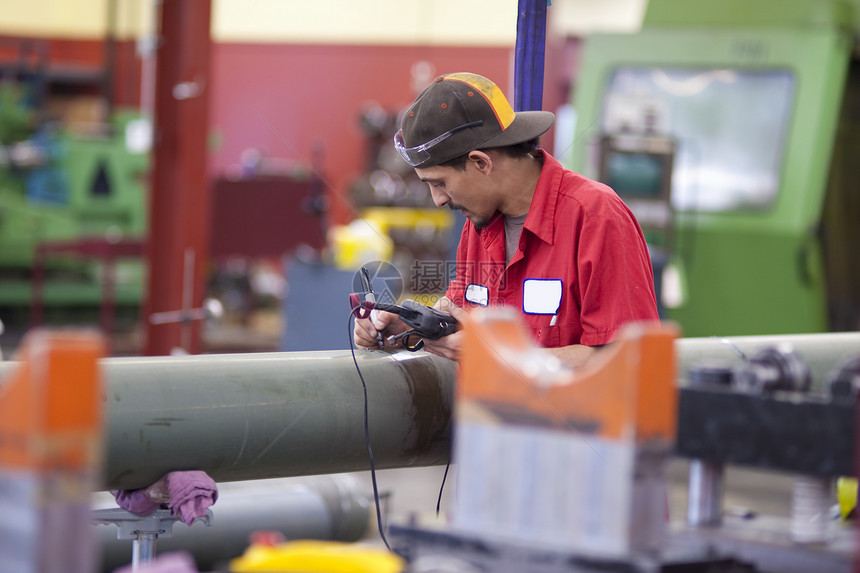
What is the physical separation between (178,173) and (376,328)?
305cm

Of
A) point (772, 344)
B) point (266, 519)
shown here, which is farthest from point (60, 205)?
point (772, 344)

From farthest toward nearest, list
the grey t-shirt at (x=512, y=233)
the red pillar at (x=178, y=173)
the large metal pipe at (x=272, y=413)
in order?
1. the red pillar at (x=178, y=173)
2. the grey t-shirt at (x=512, y=233)
3. the large metal pipe at (x=272, y=413)

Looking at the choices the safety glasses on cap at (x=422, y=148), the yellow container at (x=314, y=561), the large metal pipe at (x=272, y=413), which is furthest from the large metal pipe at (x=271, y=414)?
the yellow container at (x=314, y=561)

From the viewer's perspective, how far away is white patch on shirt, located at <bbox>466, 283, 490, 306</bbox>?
6.02 feet

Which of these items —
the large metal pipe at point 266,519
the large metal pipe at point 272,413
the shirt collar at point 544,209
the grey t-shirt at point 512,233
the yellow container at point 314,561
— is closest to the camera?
the yellow container at point 314,561

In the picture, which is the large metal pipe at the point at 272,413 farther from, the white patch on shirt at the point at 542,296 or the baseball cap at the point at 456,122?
the baseball cap at the point at 456,122

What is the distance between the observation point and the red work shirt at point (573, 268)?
1.68 m

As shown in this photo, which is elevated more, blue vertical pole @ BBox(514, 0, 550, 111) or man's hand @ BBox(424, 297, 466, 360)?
blue vertical pole @ BBox(514, 0, 550, 111)

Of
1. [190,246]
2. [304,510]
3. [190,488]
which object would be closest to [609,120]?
[190,246]

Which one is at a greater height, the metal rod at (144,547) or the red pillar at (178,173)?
the red pillar at (178,173)

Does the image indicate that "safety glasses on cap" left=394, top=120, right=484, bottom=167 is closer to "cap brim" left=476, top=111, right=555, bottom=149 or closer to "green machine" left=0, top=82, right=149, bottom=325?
"cap brim" left=476, top=111, right=555, bottom=149

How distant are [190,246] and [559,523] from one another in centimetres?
389

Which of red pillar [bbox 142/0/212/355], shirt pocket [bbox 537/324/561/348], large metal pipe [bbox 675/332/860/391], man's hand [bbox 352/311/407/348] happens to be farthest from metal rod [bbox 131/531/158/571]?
red pillar [bbox 142/0/212/355]

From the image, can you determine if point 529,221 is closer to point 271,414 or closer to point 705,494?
point 271,414
